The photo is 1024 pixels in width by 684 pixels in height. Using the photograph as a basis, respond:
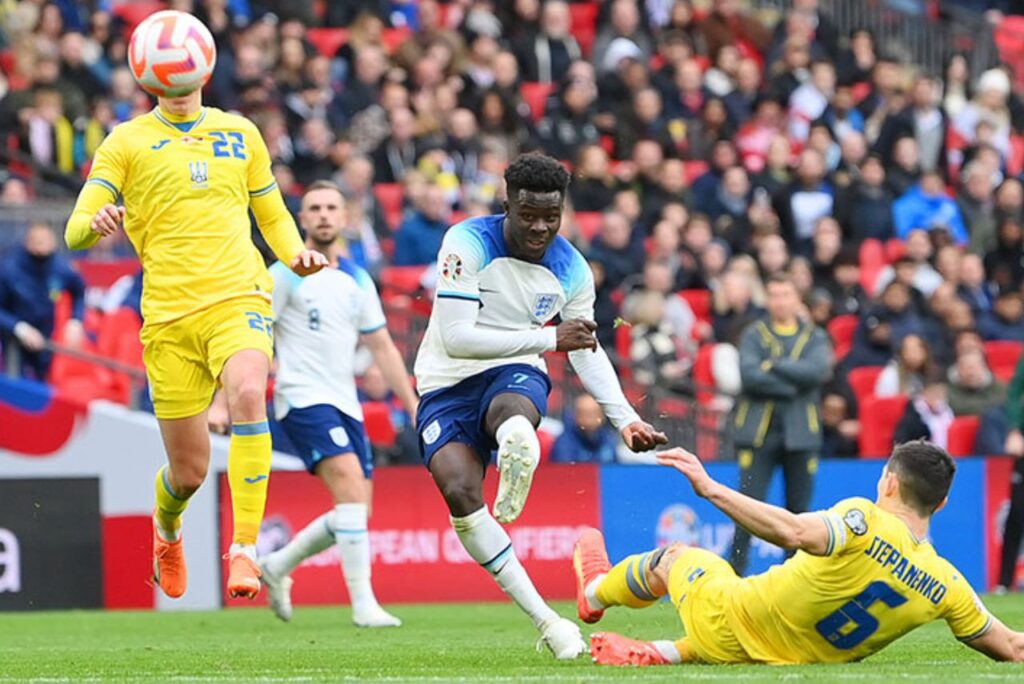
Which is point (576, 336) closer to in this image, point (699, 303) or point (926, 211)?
point (699, 303)

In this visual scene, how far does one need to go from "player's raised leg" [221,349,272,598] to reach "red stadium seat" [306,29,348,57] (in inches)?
492

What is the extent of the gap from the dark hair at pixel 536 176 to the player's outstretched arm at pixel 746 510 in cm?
175

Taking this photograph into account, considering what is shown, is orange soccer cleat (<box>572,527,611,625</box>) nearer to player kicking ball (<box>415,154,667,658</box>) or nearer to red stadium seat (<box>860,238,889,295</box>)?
player kicking ball (<box>415,154,667,658</box>)

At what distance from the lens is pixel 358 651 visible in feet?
33.9

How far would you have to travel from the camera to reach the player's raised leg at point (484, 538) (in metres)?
9.28

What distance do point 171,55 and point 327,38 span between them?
13099 millimetres

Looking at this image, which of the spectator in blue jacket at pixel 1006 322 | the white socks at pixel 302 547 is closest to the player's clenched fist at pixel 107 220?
the white socks at pixel 302 547

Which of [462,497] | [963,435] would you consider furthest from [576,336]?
[963,435]

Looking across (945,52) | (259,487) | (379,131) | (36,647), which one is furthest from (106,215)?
(945,52)

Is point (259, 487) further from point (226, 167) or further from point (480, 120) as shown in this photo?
point (480, 120)

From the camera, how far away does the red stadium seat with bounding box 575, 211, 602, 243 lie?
2045cm

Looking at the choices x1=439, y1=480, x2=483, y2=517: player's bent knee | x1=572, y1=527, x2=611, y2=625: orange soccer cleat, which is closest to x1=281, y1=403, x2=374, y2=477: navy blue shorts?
x1=572, y1=527, x2=611, y2=625: orange soccer cleat

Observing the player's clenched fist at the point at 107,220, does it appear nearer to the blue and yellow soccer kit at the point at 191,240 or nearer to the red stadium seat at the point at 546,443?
the blue and yellow soccer kit at the point at 191,240

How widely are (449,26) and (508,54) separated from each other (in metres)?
1.08
